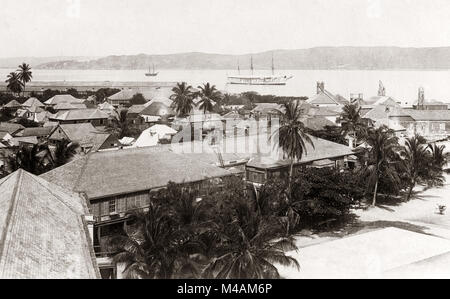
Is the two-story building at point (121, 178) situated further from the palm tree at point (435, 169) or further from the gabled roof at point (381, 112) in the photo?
the gabled roof at point (381, 112)

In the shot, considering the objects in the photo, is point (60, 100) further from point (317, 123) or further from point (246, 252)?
point (246, 252)

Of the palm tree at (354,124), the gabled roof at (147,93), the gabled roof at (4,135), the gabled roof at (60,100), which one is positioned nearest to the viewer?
the palm tree at (354,124)

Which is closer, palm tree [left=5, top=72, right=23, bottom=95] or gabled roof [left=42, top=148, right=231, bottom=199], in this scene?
gabled roof [left=42, top=148, right=231, bottom=199]

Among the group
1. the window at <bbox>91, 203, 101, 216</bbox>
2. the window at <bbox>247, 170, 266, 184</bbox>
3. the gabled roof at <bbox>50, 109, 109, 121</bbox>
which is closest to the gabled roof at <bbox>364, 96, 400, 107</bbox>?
the window at <bbox>247, 170, 266, 184</bbox>

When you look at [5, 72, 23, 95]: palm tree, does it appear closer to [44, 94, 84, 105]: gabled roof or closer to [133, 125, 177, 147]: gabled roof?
[44, 94, 84, 105]: gabled roof

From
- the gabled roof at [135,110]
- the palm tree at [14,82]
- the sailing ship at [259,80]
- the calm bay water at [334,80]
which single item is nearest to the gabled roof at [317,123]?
the calm bay water at [334,80]
